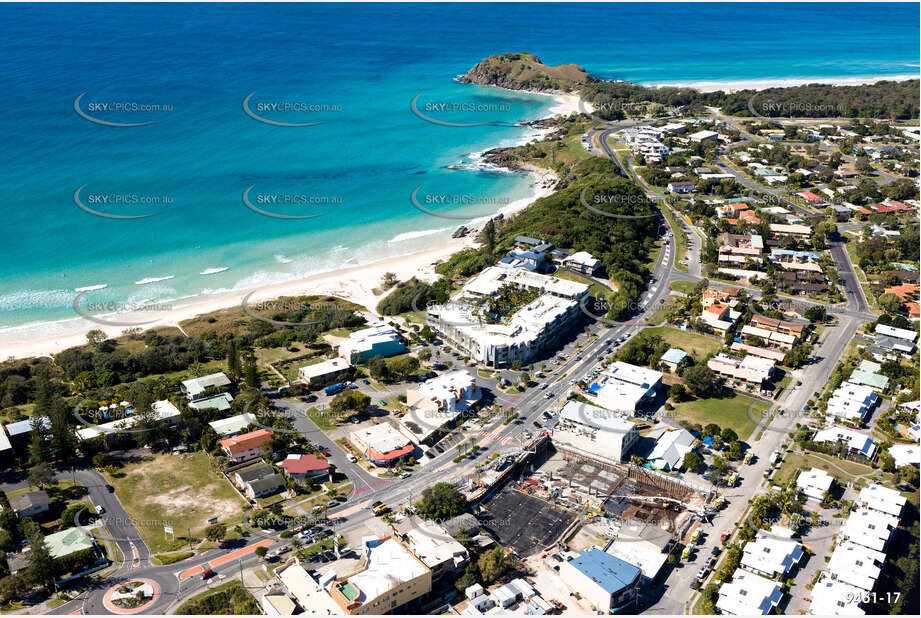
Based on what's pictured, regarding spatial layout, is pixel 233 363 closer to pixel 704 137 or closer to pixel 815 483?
pixel 815 483

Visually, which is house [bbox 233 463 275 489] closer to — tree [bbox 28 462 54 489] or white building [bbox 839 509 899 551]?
tree [bbox 28 462 54 489]

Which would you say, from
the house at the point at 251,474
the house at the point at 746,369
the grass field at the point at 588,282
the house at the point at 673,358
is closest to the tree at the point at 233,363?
the house at the point at 251,474

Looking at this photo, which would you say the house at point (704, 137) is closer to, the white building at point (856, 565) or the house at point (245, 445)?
the white building at point (856, 565)

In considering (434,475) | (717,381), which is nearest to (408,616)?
(434,475)

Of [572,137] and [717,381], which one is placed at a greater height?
[572,137]

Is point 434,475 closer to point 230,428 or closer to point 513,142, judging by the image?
point 230,428

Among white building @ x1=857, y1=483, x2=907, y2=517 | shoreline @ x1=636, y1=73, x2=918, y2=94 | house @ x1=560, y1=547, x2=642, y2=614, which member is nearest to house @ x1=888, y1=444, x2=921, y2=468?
white building @ x1=857, y1=483, x2=907, y2=517
